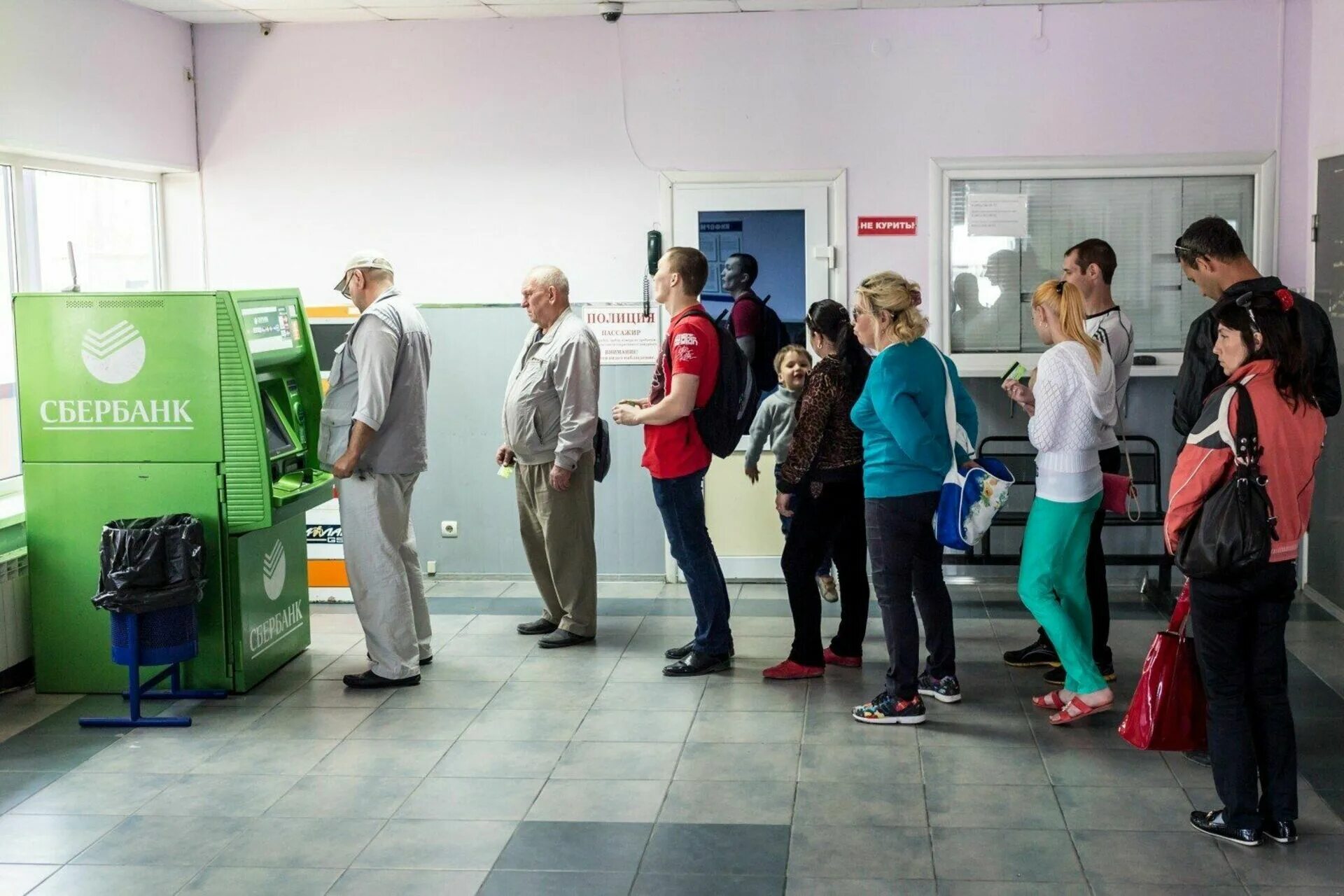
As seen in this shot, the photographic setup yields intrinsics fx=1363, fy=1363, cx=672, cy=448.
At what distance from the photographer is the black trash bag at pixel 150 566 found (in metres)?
4.81

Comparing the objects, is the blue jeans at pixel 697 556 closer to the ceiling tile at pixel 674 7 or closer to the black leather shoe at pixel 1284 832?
the black leather shoe at pixel 1284 832

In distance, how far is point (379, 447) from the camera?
520 centimetres

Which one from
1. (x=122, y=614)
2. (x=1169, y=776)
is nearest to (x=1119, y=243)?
(x=1169, y=776)

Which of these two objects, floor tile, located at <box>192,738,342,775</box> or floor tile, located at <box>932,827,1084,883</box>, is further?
floor tile, located at <box>192,738,342,775</box>

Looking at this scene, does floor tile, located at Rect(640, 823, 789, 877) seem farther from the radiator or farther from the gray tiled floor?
the radiator

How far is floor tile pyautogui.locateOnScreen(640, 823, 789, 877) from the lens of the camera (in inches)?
141

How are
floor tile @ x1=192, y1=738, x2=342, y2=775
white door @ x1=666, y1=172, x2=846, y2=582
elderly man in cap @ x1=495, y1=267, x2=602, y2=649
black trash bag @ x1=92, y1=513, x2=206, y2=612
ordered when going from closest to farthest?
floor tile @ x1=192, y1=738, x2=342, y2=775 < black trash bag @ x1=92, y1=513, x2=206, y2=612 < elderly man in cap @ x1=495, y1=267, x2=602, y2=649 < white door @ x1=666, y1=172, x2=846, y2=582

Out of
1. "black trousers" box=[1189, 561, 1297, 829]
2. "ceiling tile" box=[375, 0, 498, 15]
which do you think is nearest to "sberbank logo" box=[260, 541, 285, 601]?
"ceiling tile" box=[375, 0, 498, 15]

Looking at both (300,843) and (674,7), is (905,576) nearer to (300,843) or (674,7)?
(300,843)

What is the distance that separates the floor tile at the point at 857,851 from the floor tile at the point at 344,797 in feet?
4.02

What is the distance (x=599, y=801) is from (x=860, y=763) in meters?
0.87

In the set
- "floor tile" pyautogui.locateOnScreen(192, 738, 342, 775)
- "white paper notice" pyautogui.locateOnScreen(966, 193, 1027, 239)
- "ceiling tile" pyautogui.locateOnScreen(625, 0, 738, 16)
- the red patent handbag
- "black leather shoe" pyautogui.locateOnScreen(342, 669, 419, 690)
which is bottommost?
"floor tile" pyautogui.locateOnScreen(192, 738, 342, 775)

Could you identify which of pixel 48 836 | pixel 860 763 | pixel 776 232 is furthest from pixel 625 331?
pixel 48 836

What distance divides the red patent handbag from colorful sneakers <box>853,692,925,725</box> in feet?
2.73
